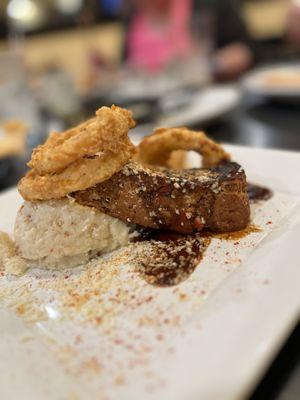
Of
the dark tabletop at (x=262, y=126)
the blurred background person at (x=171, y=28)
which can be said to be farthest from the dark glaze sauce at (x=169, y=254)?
the blurred background person at (x=171, y=28)

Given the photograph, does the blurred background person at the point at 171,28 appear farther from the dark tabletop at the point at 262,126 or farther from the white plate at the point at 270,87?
the dark tabletop at the point at 262,126

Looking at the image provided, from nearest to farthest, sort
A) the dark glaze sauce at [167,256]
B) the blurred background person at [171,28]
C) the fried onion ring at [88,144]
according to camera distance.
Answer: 1. the dark glaze sauce at [167,256]
2. the fried onion ring at [88,144]
3. the blurred background person at [171,28]

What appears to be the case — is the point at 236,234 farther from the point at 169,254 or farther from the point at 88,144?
the point at 88,144

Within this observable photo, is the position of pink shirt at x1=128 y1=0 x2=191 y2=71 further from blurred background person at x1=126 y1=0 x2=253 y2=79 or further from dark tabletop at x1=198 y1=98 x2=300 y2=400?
dark tabletop at x1=198 y1=98 x2=300 y2=400

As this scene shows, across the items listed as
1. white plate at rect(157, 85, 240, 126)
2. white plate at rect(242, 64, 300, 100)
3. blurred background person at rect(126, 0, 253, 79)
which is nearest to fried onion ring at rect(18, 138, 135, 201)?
white plate at rect(157, 85, 240, 126)

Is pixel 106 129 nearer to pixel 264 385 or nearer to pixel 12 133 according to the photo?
pixel 264 385
